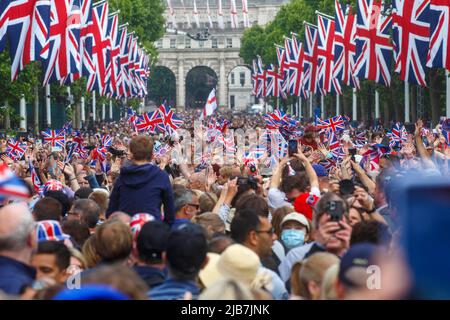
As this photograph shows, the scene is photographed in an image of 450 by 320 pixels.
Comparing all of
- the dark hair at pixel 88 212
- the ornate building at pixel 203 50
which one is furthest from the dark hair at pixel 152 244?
the ornate building at pixel 203 50

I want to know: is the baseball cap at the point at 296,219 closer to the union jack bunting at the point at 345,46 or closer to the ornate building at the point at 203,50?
the union jack bunting at the point at 345,46

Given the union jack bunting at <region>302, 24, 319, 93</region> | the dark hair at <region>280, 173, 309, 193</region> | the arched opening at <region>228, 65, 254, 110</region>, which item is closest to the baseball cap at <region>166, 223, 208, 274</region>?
the dark hair at <region>280, 173, 309, 193</region>

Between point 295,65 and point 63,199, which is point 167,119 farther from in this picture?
point 295,65

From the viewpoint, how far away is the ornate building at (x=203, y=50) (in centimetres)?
17862

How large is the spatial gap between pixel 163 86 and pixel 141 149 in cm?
17244

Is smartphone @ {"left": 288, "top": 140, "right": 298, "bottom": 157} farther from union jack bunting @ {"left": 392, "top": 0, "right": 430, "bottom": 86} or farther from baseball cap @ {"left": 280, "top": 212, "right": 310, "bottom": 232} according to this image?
union jack bunting @ {"left": 392, "top": 0, "right": 430, "bottom": 86}

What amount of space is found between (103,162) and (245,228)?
42.1 ft

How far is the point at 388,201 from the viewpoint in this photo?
32.9 feet

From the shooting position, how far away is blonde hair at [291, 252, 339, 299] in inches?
232

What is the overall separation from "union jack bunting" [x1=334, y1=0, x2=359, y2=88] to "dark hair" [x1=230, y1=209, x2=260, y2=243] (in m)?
33.0

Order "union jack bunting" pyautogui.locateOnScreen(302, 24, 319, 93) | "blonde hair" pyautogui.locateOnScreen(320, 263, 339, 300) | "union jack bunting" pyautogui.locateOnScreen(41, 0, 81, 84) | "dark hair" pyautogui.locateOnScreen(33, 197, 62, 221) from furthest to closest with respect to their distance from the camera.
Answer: "union jack bunting" pyautogui.locateOnScreen(302, 24, 319, 93) → "union jack bunting" pyautogui.locateOnScreen(41, 0, 81, 84) → "dark hair" pyautogui.locateOnScreen(33, 197, 62, 221) → "blonde hair" pyautogui.locateOnScreen(320, 263, 339, 300)
